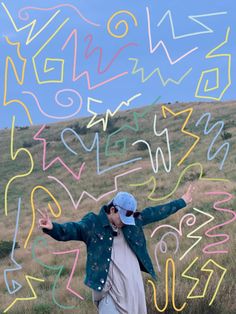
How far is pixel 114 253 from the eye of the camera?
16.9 ft

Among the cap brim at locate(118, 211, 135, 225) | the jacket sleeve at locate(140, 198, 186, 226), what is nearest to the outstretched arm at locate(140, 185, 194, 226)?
the jacket sleeve at locate(140, 198, 186, 226)

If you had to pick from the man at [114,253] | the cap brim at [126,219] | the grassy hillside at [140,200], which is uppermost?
the cap brim at [126,219]

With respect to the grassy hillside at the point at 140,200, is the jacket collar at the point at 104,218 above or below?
above

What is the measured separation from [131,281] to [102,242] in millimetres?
398

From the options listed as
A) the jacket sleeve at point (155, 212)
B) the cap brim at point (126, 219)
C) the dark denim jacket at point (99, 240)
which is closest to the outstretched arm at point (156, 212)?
the jacket sleeve at point (155, 212)

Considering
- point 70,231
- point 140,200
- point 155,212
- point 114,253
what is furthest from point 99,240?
point 140,200

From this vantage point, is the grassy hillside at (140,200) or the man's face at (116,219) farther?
the grassy hillside at (140,200)

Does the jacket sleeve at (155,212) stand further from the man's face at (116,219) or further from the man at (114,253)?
the man's face at (116,219)

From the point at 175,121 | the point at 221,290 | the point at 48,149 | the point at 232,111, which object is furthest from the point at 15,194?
the point at 221,290

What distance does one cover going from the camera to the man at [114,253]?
5.04 metres

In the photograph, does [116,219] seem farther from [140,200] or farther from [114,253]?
[140,200]

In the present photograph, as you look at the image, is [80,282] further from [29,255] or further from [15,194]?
[15,194]

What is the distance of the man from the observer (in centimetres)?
504

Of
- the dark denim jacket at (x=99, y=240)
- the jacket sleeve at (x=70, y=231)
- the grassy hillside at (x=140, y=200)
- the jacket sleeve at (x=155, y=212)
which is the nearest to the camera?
the jacket sleeve at (x=70, y=231)
